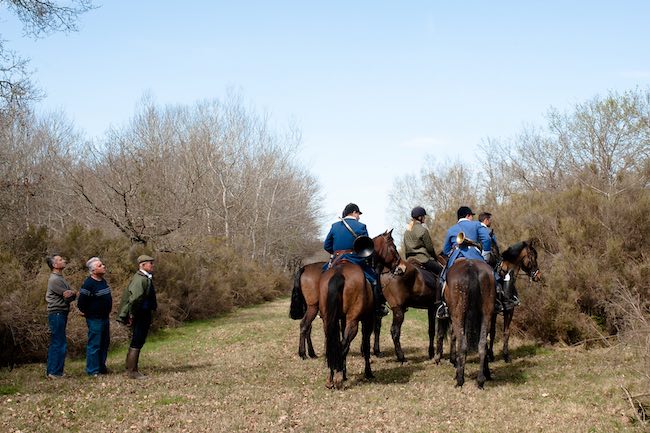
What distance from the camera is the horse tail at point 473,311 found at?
404 inches

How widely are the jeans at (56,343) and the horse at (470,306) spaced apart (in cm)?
648

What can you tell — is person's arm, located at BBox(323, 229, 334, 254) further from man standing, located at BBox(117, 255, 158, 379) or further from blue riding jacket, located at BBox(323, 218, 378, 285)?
man standing, located at BBox(117, 255, 158, 379)

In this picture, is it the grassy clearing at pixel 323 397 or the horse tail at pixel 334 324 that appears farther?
the horse tail at pixel 334 324

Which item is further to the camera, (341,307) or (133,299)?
(133,299)

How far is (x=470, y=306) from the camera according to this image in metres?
10.3

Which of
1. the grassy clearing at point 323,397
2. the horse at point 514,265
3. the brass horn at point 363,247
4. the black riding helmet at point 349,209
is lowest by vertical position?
the grassy clearing at point 323,397

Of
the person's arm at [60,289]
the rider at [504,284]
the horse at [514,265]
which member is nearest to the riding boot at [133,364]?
the person's arm at [60,289]

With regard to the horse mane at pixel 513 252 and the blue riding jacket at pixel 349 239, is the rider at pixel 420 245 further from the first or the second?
the blue riding jacket at pixel 349 239

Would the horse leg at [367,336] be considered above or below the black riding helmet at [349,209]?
below

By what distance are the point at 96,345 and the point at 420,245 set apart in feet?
20.9

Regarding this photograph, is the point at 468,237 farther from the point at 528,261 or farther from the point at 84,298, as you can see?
the point at 84,298

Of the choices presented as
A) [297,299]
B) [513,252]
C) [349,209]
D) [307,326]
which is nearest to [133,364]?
[297,299]

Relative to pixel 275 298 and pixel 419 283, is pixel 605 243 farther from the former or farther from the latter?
pixel 275 298

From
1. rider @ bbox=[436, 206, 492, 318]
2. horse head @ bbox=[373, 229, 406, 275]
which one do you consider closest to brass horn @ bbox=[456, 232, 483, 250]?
rider @ bbox=[436, 206, 492, 318]
